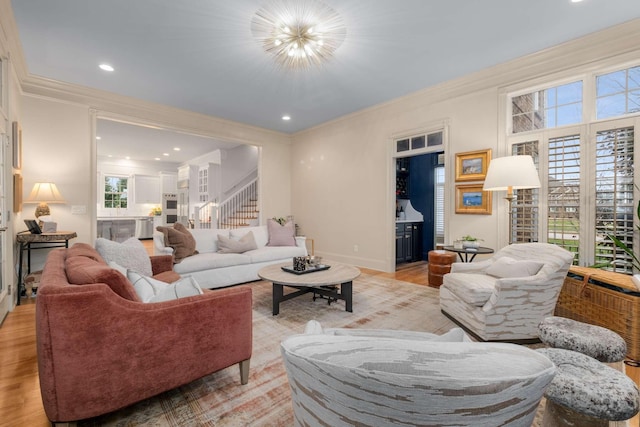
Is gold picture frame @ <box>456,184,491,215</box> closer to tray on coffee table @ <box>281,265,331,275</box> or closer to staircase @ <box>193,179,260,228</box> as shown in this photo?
tray on coffee table @ <box>281,265,331,275</box>

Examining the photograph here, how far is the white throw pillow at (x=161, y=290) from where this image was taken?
1693 mm

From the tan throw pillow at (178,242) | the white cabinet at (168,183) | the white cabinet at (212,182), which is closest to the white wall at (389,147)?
the white cabinet at (212,182)

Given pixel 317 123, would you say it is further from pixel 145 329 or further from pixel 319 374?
pixel 319 374

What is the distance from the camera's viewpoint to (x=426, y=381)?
0.59 m

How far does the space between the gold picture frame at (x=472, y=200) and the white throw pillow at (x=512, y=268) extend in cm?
128

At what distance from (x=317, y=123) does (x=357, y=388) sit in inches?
242

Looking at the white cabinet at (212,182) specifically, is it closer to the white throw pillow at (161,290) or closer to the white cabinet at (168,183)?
the white cabinet at (168,183)

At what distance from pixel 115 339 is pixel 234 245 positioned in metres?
3.02

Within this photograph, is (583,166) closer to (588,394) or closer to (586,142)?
(586,142)

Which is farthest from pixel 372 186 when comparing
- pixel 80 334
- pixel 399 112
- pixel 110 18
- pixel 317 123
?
pixel 80 334

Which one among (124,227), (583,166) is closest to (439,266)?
(583,166)

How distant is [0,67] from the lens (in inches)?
118

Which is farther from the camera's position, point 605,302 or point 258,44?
point 258,44

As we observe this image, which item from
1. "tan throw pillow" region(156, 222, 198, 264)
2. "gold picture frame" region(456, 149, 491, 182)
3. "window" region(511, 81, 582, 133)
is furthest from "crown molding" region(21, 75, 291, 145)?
"window" region(511, 81, 582, 133)
